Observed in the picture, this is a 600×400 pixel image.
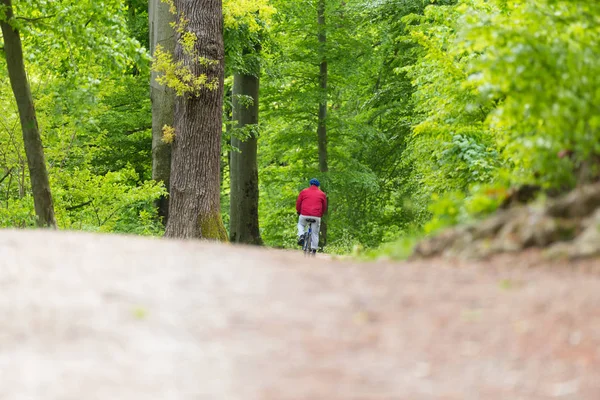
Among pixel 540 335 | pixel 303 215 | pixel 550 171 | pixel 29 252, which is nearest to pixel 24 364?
pixel 29 252

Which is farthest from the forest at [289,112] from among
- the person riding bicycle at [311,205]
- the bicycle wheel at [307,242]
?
the bicycle wheel at [307,242]

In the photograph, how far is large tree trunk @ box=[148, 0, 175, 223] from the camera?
16.4 metres

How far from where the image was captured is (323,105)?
28266 mm

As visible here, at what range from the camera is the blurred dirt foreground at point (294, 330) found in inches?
180

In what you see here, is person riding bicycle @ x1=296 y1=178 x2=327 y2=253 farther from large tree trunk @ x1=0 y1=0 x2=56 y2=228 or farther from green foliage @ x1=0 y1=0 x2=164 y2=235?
large tree trunk @ x1=0 y1=0 x2=56 y2=228

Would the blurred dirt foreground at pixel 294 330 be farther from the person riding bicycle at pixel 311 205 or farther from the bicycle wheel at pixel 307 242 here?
the bicycle wheel at pixel 307 242

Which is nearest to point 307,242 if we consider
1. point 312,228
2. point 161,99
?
point 312,228

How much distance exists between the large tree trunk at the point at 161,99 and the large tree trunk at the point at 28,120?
2748 millimetres

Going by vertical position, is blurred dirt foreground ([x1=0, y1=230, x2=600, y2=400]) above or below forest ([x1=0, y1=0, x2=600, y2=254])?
below

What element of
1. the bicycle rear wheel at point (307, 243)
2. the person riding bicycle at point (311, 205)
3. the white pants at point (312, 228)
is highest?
the person riding bicycle at point (311, 205)

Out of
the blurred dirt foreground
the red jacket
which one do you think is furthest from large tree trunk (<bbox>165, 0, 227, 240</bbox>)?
the blurred dirt foreground

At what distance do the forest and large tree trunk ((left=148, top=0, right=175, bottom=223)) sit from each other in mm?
Answer: 32

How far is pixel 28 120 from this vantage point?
47.0 ft

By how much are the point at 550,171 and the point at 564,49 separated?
1.07 m
